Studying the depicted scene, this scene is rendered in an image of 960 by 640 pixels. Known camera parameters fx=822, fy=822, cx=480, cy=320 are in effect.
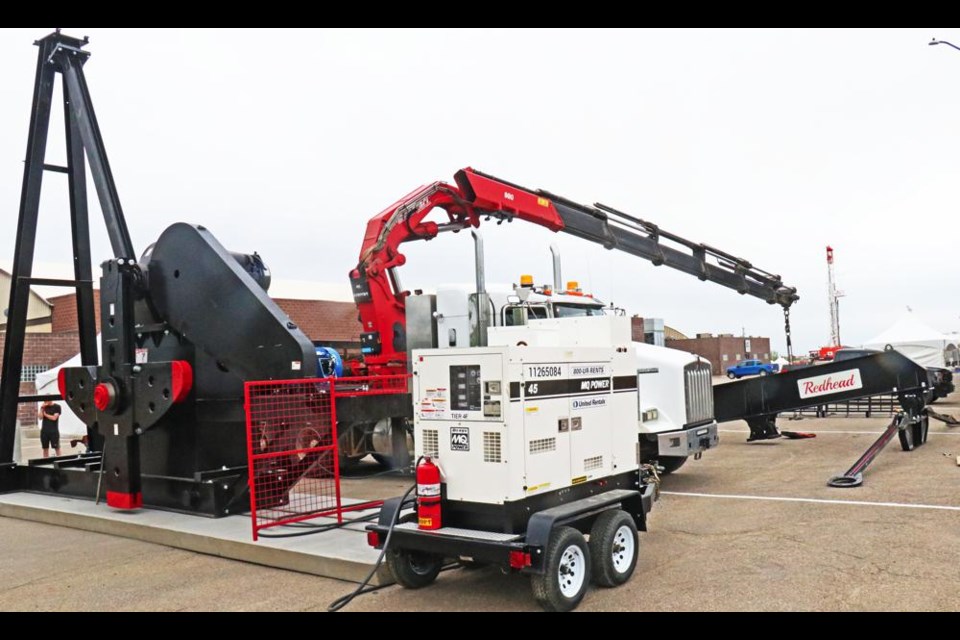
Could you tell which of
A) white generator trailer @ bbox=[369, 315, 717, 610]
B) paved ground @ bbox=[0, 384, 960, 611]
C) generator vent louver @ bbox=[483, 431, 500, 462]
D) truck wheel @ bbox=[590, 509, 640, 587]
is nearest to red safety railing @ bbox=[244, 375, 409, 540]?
paved ground @ bbox=[0, 384, 960, 611]

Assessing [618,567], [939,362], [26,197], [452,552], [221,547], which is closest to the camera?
[452,552]

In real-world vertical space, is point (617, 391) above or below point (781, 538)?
above

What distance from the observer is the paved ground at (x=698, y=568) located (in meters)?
5.95

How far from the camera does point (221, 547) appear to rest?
7.69 metres

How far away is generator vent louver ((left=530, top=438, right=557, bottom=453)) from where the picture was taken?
6.03 meters

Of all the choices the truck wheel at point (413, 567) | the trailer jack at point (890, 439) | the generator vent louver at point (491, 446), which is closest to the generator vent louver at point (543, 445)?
the generator vent louver at point (491, 446)

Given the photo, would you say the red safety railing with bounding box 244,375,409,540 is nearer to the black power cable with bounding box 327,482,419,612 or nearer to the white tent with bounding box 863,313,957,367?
the black power cable with bounding box 327,482,419,612

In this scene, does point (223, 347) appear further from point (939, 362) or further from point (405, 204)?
point (939, 362)

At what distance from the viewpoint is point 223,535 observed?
25.7 ft

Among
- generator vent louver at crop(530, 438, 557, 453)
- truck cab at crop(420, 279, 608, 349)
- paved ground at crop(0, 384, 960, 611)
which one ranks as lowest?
paved ground at crop(0, 384, 960, 611)

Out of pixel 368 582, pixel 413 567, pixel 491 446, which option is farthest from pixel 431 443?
pixel 368 582

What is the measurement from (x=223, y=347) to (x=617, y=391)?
471 centimetres

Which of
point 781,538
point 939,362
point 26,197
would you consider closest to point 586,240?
point 781,538

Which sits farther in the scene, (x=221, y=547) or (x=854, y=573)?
(x=221, y=547)
